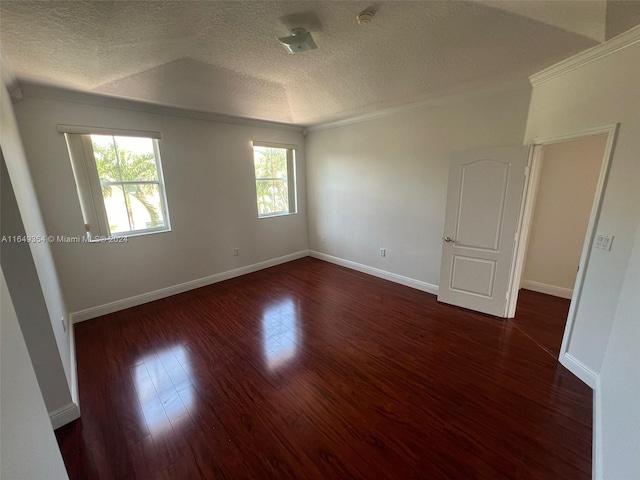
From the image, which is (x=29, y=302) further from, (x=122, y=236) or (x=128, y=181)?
(x=128, y=181)

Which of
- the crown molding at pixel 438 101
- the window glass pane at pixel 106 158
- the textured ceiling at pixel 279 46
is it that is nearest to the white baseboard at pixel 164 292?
the window glass pane at pixel 106 158

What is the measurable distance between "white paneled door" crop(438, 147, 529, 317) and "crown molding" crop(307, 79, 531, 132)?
0.62 metres

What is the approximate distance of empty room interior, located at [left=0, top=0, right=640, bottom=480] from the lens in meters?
1.54

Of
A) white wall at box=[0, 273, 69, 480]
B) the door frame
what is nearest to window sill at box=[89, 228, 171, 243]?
white wall at box=[0, 273, 69, 480]

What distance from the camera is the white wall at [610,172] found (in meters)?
1.73

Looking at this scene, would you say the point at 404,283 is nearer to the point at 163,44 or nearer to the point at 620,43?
the point at 620,43

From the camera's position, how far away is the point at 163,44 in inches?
76.9

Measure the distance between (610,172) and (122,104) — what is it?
4.65 metres

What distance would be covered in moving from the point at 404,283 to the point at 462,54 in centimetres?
284

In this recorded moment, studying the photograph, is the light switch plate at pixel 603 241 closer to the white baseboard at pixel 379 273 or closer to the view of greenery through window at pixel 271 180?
the white baseboard at pixel 379 273

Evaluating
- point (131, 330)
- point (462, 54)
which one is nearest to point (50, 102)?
point (131, 330)

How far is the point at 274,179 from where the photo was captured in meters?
4.75

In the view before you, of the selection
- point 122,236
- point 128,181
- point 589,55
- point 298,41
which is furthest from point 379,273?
point 128,181

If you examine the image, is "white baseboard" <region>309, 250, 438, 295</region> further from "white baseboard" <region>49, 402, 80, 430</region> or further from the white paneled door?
"white baseboard" <region>49, 402, 80, 430</region>
